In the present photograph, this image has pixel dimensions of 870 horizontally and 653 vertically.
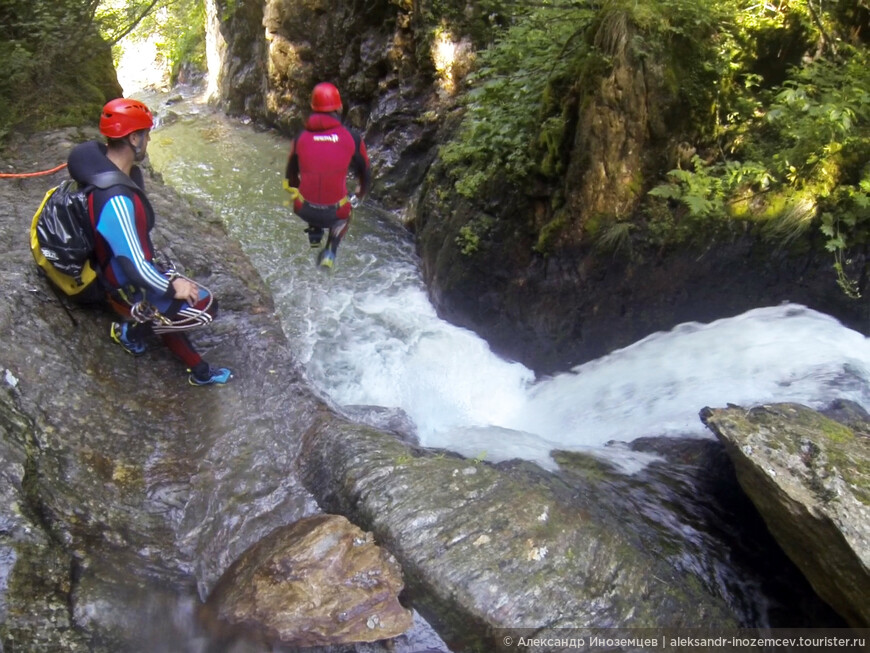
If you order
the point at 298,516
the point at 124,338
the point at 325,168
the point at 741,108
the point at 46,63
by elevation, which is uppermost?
the point at 741,108

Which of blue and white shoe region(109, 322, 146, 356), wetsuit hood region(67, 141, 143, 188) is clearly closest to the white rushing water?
blue and white shoe region(109, 322, 146, 356)

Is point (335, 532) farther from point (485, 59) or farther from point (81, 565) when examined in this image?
point (485, 59)

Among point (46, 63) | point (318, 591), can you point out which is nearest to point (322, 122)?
point (318, 591)

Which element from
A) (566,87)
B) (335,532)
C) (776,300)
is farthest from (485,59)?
(335,532)

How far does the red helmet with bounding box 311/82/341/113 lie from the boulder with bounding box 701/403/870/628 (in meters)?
3.89

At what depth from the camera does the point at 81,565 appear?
10.8 ft

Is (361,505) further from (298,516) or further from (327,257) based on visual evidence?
(327,257)

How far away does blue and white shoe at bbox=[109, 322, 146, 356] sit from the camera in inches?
179

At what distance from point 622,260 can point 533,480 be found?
9.59 feet

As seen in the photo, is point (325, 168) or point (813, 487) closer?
point (813, 487)

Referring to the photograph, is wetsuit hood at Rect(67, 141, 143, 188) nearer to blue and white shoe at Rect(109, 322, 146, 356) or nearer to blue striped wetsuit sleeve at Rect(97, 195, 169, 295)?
blue striped wetsuit sleeve at Rect(97, 195, 169, 295)

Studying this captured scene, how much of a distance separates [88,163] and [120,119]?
0.33 m

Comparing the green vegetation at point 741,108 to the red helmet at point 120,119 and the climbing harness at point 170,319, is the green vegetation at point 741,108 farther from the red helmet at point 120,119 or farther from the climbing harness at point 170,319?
the red helmet at point 120,119

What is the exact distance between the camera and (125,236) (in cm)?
353
